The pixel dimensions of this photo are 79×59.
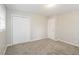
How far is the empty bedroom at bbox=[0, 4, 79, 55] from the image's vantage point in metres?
2.55

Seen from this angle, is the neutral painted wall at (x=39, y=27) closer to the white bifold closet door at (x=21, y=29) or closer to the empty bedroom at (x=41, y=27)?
the empty bedroom at (x=41, y=27)

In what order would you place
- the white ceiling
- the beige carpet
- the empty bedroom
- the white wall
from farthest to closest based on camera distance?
the white wall, the empty bedroom, the white ceiling, the beige carpet

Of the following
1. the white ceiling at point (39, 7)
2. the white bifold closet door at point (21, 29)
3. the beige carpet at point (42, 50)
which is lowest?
the beige carpet at point (42, 50)

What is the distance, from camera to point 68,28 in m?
3.17

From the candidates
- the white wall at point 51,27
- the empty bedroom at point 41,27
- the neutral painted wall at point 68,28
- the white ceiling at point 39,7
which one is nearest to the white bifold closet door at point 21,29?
the empty bedroom at point 41,27

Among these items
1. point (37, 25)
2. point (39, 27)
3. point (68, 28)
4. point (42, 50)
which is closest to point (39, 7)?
point (37, 25)

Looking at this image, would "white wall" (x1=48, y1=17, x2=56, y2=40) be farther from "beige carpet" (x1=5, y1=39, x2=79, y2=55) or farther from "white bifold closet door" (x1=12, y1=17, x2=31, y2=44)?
"beige carpet" (x1=5, y1=39, x2=79, y2=55)

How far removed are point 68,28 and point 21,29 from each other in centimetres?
217

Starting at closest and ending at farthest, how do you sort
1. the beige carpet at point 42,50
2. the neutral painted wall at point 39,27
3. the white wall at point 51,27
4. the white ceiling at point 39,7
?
the beige carpet at point 42,50 < the white ceiling at point 39,7 < the neutral painted wall at point 39,27 < the white wall at point 51,27

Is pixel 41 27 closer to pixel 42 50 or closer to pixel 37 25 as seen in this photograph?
pixel 37 25

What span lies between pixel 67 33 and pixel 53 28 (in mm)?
857

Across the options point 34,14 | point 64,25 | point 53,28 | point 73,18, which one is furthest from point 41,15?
point 73,18

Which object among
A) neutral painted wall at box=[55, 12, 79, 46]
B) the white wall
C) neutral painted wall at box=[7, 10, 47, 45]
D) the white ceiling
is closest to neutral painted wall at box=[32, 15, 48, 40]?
neutral painted wall at box=[7, 10, 47, 45]

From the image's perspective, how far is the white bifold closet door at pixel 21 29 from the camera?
9.65 ft
